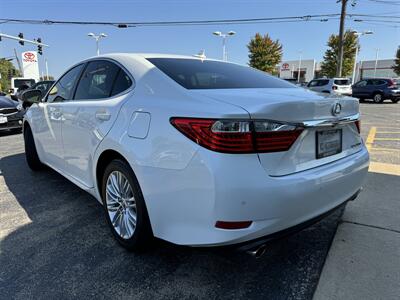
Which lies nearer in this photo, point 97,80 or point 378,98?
point 97,80

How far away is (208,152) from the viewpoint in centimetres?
191

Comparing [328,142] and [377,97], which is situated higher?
[328,142]

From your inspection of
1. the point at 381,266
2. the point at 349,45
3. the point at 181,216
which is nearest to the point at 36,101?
the point at 181,216

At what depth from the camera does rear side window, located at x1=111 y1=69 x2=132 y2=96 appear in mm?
2727

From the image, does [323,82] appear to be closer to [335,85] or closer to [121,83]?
[335,85]

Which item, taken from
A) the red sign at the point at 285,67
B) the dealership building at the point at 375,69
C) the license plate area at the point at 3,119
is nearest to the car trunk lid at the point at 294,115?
the license plate area at the point at 3,119

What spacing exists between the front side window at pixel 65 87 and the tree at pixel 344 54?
48355 mm

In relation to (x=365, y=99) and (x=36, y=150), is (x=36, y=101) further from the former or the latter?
(x=365, y=99)

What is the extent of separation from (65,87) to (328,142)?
2.91 metres

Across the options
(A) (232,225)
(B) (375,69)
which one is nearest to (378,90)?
(A) (232,225)

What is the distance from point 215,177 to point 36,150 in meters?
3.73

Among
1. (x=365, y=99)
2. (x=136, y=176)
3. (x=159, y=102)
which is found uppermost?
(x=159, y=102)

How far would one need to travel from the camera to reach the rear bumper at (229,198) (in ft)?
6.19

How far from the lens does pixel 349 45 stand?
155ft
